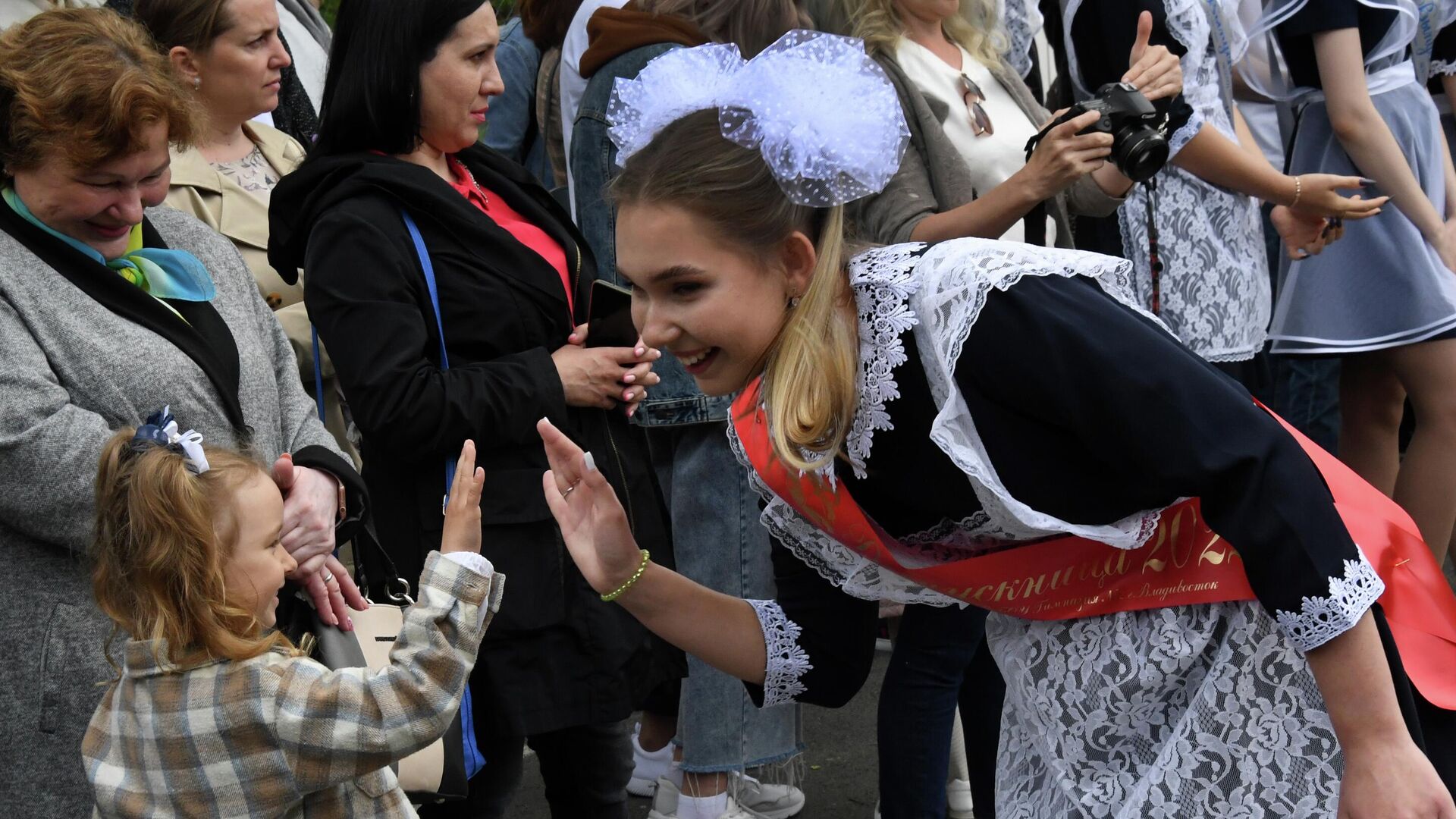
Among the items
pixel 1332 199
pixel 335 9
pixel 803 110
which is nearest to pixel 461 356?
pixel 803 110

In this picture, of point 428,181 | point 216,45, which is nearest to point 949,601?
point 428,181

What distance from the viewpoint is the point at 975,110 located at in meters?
3.44

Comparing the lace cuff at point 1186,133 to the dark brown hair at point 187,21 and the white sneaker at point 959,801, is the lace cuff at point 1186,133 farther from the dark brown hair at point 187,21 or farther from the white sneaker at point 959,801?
the dark brown hair at point 187,21

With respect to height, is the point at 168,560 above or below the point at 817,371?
below

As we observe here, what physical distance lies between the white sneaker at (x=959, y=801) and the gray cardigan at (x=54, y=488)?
80.0 inches

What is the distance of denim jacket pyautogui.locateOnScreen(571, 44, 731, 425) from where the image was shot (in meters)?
3.38

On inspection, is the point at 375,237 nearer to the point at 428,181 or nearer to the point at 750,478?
the point at 428,181

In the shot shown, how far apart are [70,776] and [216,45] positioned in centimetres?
164

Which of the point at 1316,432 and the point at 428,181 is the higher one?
the point at 428,181

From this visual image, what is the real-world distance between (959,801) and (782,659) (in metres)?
1.49

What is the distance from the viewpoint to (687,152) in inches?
78.1

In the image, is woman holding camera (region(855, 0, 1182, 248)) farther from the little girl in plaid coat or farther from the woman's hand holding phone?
the little girl in plaid coat

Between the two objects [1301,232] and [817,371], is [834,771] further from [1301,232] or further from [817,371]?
[817,371]

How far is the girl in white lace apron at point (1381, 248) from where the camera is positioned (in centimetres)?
394
